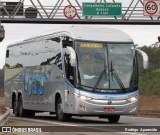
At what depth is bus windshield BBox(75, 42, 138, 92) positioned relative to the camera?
76.2 ft

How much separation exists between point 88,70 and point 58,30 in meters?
3.06

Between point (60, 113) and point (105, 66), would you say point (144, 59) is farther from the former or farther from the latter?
point (60, 113)

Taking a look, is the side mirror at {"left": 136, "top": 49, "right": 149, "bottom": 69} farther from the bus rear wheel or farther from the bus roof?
the bus rear wheel

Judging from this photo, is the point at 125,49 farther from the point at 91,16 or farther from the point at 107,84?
the point at 91,16

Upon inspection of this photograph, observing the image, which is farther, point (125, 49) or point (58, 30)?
point (58, 30)

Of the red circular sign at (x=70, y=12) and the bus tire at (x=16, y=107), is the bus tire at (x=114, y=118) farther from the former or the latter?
the red circular sign at (x=70, y=12)

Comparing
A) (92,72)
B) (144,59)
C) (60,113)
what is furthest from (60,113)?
(144,59)

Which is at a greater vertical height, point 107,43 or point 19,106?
Answer: point 107,43

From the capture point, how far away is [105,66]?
23391 mm

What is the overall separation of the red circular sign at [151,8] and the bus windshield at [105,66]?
27.1 meters

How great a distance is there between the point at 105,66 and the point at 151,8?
93.2 ft

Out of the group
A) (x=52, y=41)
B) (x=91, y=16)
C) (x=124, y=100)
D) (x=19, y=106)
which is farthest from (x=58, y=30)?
(x=91, y=16)

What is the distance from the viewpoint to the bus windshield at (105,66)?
76.2 ft

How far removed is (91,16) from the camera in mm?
49719
